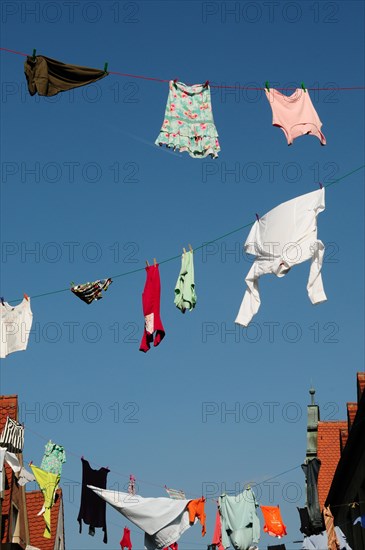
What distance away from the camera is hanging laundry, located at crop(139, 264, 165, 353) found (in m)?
19.2

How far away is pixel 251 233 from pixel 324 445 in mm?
18670

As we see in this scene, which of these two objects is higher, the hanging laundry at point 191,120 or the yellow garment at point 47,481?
the hanging laundry at point 191,120

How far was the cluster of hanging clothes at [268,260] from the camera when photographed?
17281 millimetres

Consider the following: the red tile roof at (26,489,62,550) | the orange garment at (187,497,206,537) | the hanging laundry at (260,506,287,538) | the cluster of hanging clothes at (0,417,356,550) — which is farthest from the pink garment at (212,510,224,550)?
the red tile roof at (26,489,62,550)

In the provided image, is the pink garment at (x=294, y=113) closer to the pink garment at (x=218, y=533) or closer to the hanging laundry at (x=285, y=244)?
the hanging laundry at (x=285, y=244)

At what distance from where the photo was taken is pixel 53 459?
1072 inches

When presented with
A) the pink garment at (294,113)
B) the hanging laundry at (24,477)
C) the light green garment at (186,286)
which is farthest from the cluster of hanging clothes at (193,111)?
the hanging laundry at (24,477)

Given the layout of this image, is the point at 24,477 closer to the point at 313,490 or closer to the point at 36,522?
the point at 313,490

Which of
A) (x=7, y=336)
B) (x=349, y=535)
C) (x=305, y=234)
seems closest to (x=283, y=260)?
(x=305, y=234)

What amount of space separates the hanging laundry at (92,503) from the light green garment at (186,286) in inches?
352

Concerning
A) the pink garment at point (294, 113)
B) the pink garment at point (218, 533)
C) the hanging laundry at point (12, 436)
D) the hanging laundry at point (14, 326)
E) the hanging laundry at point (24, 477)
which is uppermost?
the pink garment at point (294, 113)

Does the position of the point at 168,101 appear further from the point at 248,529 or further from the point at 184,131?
the point at 248,529

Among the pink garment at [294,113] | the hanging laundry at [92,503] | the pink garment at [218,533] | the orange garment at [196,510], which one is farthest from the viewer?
the hanging laundry at [92,503]

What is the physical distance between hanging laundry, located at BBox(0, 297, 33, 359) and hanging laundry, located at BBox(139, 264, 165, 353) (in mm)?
3729
